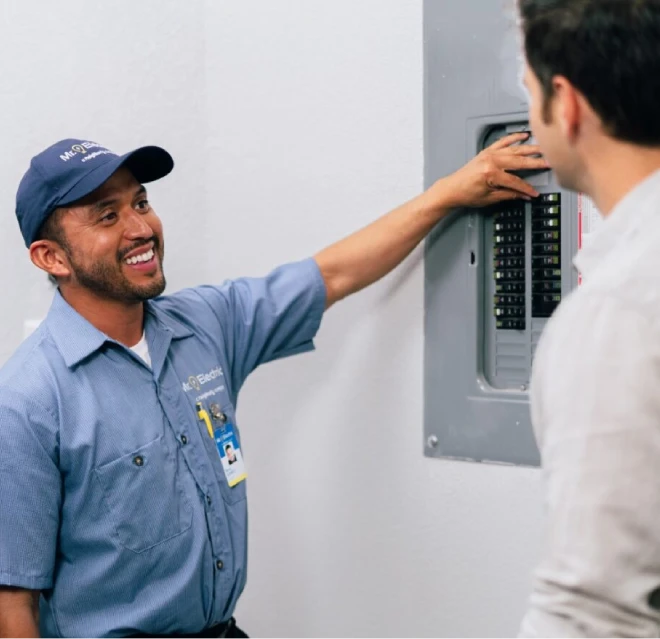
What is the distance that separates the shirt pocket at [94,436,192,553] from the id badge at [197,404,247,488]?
0.32 ft

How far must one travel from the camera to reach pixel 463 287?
56.0 inches

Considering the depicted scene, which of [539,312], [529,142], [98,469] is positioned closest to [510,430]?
[539,312]

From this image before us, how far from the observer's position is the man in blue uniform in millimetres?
1278

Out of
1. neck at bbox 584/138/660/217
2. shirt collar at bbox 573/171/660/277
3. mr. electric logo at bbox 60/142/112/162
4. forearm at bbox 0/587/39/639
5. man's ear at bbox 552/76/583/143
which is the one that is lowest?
forearm at bbox 0/587/39/639

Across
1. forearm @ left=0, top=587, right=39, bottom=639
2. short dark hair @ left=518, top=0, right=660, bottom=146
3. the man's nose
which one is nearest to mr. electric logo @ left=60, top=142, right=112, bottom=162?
the man's nose

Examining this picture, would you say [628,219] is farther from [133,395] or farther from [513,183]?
[133,395]

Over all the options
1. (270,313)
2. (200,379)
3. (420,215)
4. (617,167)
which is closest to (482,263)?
(420,215)

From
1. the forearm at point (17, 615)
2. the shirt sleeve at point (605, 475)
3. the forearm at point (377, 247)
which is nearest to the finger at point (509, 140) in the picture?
the forearm at point (377, 247)

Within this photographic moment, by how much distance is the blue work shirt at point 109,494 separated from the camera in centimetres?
126

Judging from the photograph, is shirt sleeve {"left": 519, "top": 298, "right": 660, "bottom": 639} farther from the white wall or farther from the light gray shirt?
the white wall

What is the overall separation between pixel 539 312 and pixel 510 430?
0.19m

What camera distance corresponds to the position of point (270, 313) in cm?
151

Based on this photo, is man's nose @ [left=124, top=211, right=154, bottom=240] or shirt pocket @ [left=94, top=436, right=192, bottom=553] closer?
shirt pocket @ [left=94, top=436, right=192, bottom=553]

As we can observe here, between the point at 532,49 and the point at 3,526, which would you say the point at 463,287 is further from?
the point at 3,526
